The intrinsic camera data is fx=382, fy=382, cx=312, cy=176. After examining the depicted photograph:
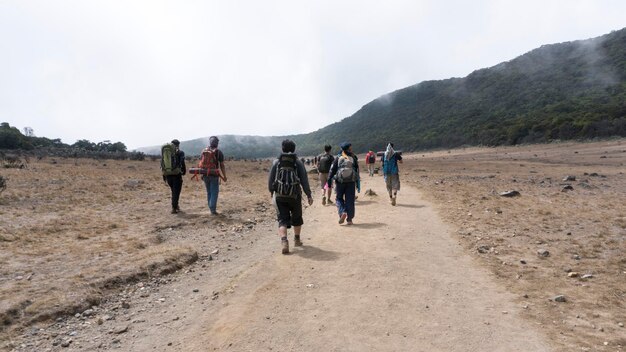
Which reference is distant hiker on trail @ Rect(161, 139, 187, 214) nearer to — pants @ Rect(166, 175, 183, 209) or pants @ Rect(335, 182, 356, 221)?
pants @ Rect(166, 175, 183, 209)

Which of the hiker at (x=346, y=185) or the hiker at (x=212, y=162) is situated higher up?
the hiker at (x=212, y=162)

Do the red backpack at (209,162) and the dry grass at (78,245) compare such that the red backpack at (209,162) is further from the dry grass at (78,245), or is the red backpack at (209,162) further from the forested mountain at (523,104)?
the forested mountain at (523,104)

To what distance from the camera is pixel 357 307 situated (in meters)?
4.84

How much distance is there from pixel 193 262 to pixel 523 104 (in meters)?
124

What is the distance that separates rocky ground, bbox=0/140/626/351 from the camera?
466cm

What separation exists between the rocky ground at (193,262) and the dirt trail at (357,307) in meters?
0.18

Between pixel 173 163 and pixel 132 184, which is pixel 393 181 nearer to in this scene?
pixel 173 163

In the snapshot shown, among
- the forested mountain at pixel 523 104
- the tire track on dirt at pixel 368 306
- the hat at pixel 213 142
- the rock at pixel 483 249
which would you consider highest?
the forested mountain at pixel 523 104

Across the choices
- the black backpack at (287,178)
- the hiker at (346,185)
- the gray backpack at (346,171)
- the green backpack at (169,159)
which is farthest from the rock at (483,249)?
the green backpack at (169,159)

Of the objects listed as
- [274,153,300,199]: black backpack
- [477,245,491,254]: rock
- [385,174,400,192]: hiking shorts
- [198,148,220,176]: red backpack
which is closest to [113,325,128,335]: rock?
[274,153,300,199]: black backpack

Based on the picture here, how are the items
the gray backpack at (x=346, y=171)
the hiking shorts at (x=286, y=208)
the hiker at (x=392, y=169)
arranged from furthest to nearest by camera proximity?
the hiker at (x=392, y=169), the gray backpack at (x=346, y=171), the hiking shorts at (x=286, y=208)

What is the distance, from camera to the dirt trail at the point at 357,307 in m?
4.06

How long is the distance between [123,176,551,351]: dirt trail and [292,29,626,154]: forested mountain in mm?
63908

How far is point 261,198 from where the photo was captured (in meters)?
16.7
